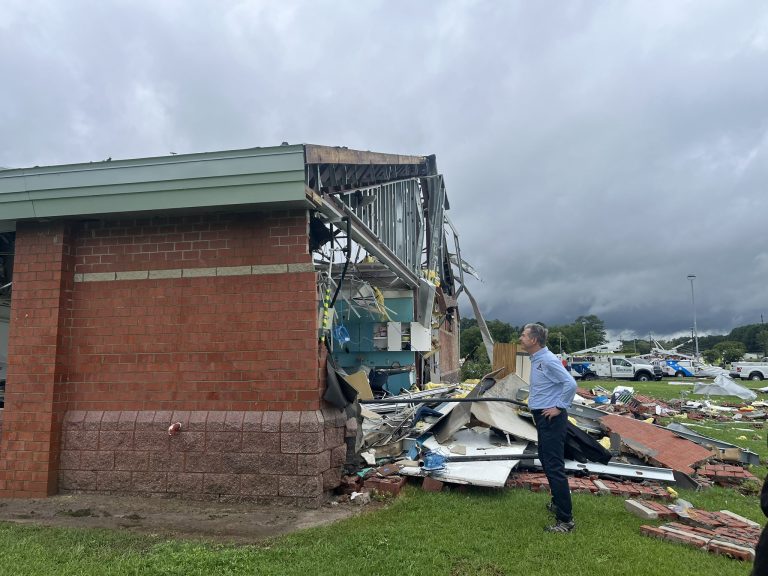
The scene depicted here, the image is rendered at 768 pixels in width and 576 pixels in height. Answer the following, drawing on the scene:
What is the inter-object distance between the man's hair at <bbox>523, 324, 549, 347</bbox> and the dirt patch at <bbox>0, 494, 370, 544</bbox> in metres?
2.39

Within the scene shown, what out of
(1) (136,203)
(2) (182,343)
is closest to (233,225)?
(1) (136,203)

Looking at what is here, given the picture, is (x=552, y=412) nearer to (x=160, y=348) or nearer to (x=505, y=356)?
(x=160, y=348)

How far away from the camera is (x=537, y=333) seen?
17.4 ft

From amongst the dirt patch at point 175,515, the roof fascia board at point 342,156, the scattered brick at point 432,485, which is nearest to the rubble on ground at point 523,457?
the scattered brick at point 432,485

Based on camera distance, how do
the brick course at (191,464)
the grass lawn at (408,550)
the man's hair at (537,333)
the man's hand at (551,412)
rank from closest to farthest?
the grass lawn at (408,550), the man's hand at (551,412), the man's hair at (537,333), the brick course at (191,464)

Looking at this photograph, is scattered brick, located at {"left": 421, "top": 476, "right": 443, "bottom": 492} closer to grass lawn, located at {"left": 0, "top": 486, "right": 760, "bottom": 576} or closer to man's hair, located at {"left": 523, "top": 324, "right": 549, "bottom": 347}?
grass lawn, located at {"left": 0, "top": 486, "right": 760, "bottom": 576}

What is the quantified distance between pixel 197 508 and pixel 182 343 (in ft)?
5.66

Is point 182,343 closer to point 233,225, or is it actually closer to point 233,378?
point 233,378

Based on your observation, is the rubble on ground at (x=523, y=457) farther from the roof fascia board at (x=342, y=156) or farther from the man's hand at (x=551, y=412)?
the roof fascia board at (x=342, y=156)

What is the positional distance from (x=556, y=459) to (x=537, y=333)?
116 cm

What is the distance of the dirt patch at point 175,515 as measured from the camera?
489 cm

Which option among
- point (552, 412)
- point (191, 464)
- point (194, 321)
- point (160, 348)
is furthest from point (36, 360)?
point (552, 412)

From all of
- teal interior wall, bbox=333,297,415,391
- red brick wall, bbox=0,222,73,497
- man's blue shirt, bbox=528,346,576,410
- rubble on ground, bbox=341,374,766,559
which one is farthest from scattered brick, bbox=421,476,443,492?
teal interior wall, bbox=333,297,415,391

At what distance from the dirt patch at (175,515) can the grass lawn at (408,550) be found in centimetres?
25
